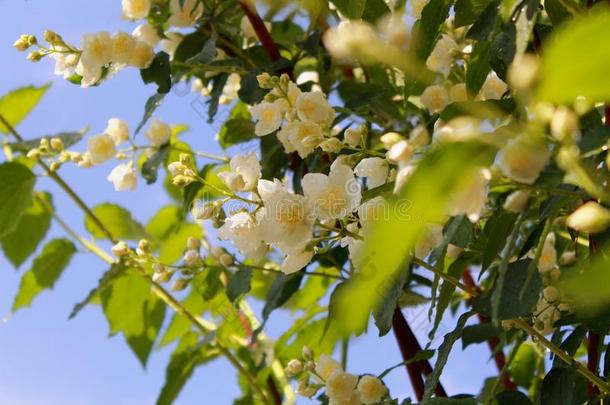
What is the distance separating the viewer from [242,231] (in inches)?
40.1

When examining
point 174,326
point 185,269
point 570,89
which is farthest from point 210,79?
point 570,89

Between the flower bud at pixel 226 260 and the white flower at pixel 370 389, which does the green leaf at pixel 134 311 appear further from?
the white flower at pixel 370 389

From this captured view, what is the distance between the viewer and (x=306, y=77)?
164cm

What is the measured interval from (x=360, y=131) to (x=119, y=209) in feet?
3.60

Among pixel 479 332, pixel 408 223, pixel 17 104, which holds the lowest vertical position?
pixel 408 223

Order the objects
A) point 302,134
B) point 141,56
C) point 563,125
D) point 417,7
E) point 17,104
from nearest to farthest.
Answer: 1. point 563,125
2. point 302,134
3. point 417,7
4. point 141,56
5. point 17,104

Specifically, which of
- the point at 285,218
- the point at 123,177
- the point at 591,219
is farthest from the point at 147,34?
the point at 591,219

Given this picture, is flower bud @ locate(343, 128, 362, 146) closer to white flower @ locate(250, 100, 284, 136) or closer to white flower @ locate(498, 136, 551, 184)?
white flower @ locate(250, 100, 284, 136)

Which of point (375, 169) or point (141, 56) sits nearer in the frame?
point (375, 169)

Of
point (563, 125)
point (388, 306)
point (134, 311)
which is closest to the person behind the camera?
point (563, 125)

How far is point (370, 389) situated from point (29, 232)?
1172mm

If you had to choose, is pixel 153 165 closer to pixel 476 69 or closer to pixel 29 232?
pixel 29 232

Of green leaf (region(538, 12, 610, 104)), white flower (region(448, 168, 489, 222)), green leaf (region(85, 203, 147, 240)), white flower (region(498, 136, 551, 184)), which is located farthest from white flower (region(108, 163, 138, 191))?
green leaf (region(538, 12, 610, 104))

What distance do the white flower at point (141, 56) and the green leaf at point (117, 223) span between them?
23.6 inches
